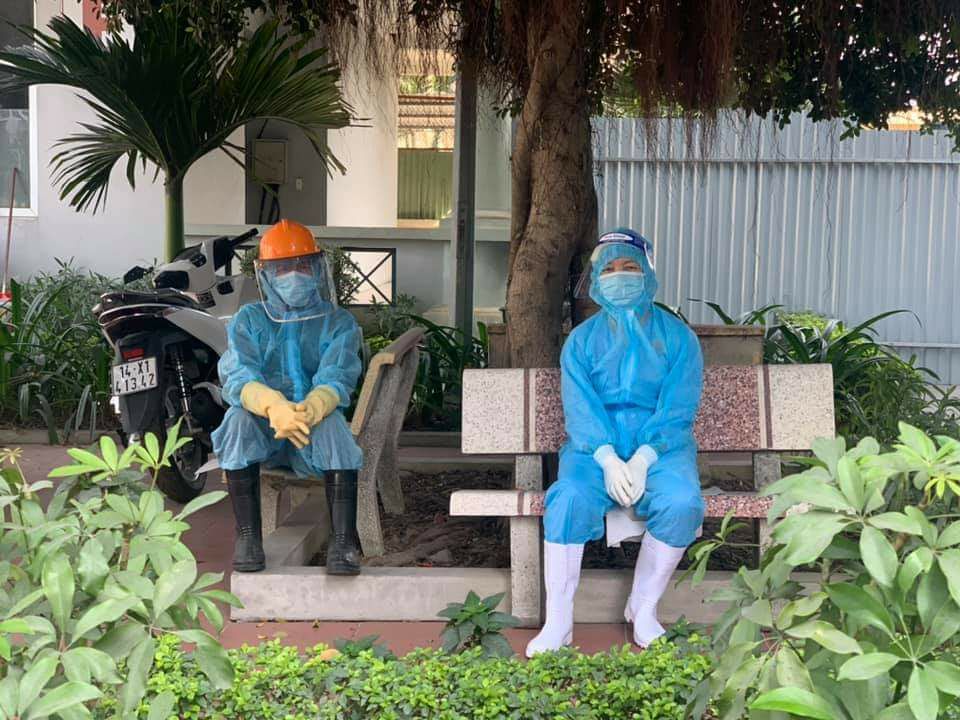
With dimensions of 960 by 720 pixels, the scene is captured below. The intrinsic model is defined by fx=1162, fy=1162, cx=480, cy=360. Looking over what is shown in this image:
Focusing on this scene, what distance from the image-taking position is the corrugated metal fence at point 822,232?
32.8 ft

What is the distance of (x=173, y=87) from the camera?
276 inches

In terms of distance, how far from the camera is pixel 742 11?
13.4 feet

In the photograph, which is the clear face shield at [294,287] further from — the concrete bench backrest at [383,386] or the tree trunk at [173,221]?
the tree trunk at [173,221]

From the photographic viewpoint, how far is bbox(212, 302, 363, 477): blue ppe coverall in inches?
161

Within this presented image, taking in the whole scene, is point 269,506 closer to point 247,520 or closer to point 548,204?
point 247,520

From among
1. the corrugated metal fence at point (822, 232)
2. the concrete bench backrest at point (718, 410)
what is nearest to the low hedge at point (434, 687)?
the concrete bench backrest at point (718, 410)

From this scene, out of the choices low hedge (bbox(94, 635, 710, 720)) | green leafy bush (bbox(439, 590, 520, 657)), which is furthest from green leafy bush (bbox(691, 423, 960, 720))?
green leafy bush (bbox(439, 590, 520, 657))

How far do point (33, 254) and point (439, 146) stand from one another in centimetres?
365

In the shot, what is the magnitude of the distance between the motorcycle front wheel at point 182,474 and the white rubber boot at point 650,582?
8.13 ft

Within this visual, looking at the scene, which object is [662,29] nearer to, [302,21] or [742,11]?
[742,11]

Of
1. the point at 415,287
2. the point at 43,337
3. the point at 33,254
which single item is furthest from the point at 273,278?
the point at 33,254

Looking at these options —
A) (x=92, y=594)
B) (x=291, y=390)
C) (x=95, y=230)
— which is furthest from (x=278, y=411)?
(x=95, y=230)

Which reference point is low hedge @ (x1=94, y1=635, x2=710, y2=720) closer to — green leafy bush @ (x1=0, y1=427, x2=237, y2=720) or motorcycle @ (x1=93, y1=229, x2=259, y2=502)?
green leafy bush @ (x1=0, y1=427, x2=237, y2=720)

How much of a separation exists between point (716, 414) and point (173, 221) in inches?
171
